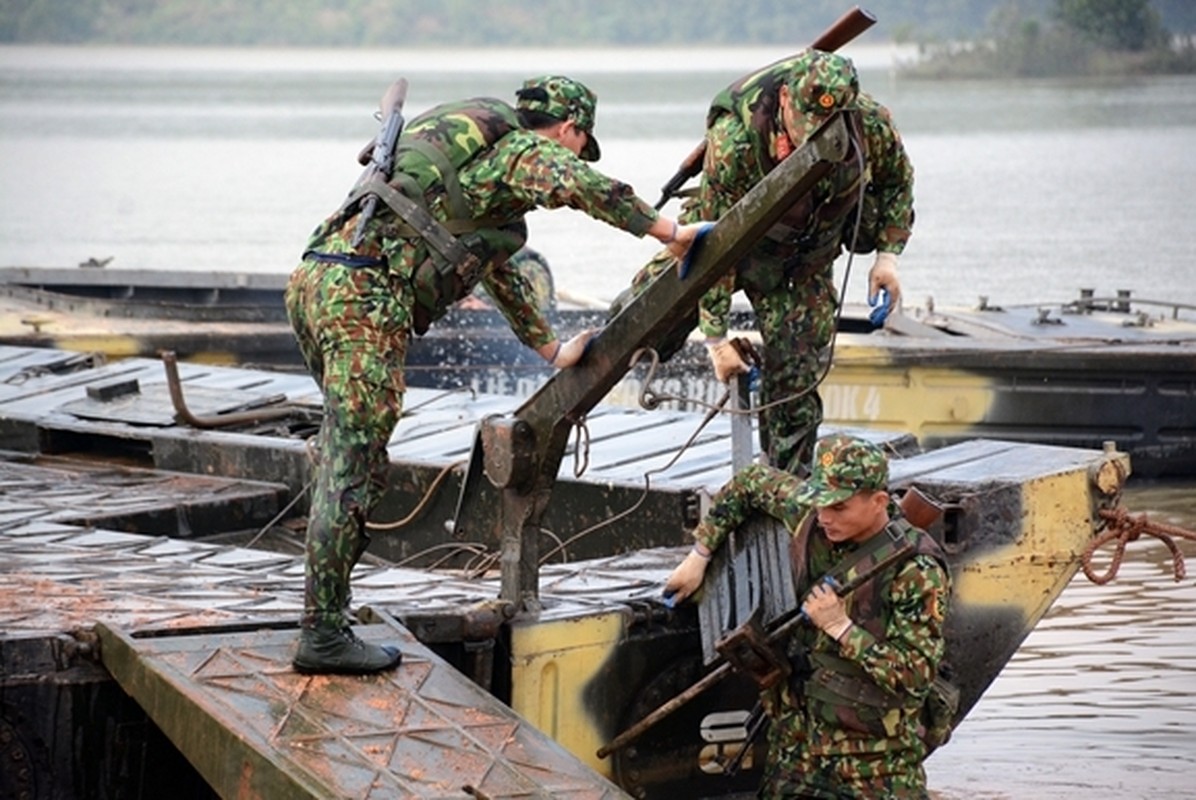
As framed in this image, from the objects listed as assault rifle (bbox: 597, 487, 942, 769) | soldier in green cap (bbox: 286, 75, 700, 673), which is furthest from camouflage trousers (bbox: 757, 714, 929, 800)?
soldier in green cap (bbox: 286, 75, 700, 673)

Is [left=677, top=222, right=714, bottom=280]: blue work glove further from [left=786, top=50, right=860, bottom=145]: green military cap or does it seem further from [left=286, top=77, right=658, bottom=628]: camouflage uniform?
[left=786, top=50, right=860, bottom=145]: green military cap

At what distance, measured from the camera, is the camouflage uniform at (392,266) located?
734 centimetres

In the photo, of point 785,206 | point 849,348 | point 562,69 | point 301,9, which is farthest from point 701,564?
point 301,9

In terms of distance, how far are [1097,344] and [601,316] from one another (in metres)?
2.91

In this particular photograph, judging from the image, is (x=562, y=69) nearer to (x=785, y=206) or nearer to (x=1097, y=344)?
(x=1097, y=344)

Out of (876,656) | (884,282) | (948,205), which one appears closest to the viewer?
(876,656)

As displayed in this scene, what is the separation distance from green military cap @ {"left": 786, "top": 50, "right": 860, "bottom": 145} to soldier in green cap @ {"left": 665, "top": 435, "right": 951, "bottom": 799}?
97 cm

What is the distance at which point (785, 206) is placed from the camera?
740cm

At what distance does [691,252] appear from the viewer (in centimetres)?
759

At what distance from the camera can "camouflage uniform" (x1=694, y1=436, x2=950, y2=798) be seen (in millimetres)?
7324

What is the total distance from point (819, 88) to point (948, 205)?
1112 inches

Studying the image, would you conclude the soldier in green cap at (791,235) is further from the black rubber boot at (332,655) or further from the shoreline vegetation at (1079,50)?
the shoreline vegetation at (1079,50)

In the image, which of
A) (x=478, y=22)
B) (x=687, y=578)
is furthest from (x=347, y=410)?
(x=478, y=22)

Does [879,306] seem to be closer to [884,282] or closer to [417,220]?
[884,282]
